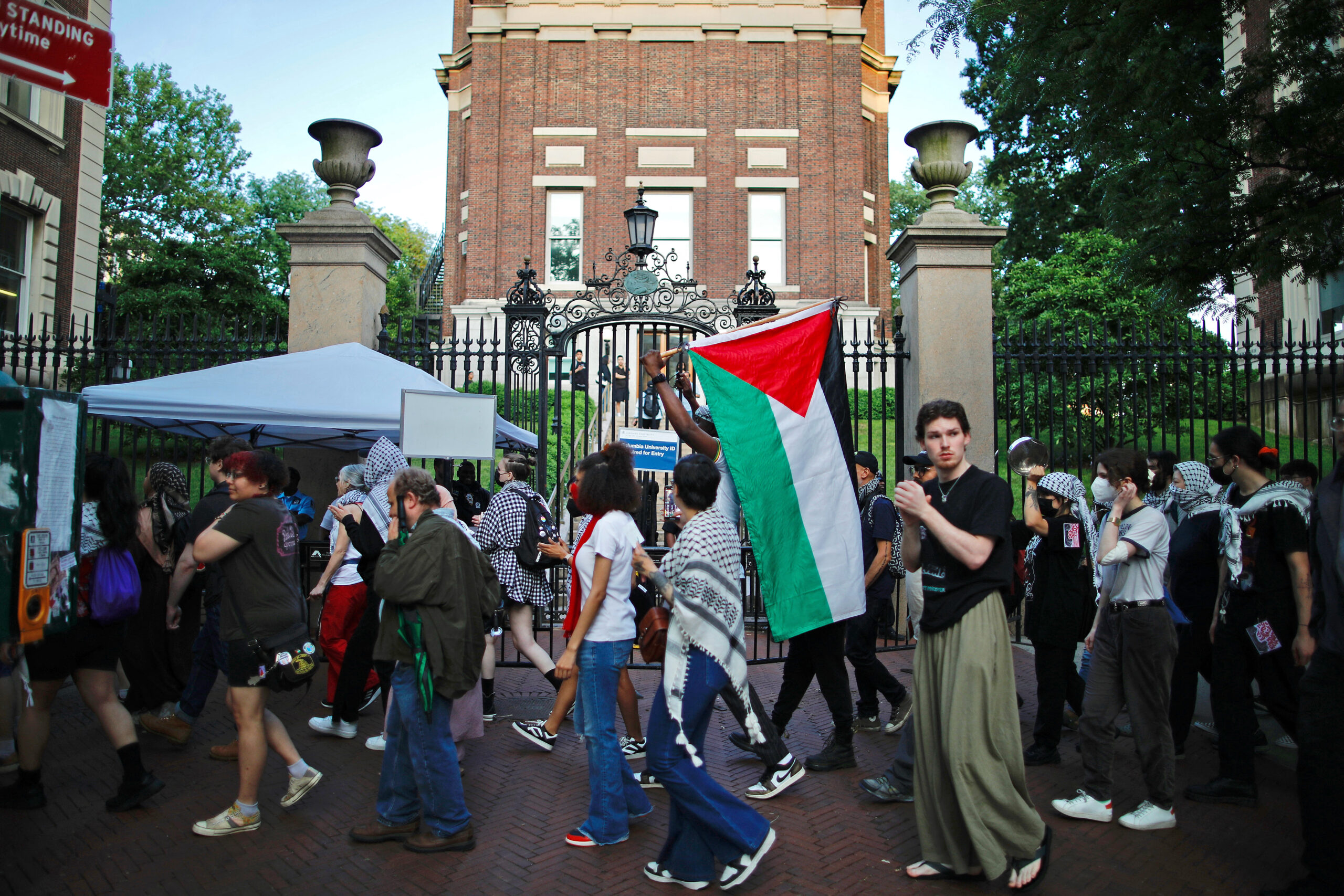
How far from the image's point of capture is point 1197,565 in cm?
555

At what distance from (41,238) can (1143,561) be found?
60.0 ft

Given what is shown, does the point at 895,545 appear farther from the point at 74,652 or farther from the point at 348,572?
the point at 74,652

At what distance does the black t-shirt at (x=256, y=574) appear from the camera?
4.45m

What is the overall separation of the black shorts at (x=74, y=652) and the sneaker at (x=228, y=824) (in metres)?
1.02

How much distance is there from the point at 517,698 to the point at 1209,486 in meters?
5.36

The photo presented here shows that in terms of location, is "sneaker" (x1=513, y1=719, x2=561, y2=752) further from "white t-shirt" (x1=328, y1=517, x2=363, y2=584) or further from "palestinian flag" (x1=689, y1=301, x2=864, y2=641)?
"palestinian flag" (x1=689, y1=301, x2=864, y2=641)

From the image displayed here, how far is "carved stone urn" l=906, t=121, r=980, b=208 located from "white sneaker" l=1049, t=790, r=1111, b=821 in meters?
6.17

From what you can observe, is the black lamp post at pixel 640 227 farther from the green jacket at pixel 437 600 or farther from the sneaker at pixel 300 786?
the sneaker at pixel 300 786

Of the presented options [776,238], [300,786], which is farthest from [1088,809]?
[776,238]

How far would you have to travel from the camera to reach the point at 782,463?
521 centimetres

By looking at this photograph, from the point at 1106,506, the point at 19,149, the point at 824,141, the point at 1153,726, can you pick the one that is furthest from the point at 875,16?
the point at 1153,726

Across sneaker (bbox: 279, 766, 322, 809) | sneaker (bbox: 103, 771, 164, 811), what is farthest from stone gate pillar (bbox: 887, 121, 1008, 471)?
sneaker (bbox: 103, 771, 164, 811)

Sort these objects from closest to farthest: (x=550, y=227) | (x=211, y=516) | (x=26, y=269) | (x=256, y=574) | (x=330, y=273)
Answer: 1. (x=256, y=574)
2. (x=211, y=516)
3. (x=330, y=273)
4. (x=26, y=269)
5. (x=550, y=227)

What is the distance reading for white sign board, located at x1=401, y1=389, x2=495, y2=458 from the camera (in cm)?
664
